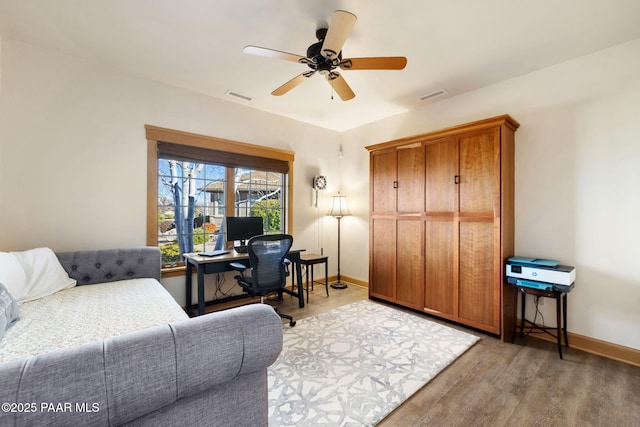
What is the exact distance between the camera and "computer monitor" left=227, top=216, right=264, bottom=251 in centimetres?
345

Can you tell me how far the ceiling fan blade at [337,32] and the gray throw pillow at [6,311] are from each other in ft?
7.98

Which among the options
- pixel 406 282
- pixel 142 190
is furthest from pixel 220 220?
pixel 406 282

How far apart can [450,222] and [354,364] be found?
182 cm

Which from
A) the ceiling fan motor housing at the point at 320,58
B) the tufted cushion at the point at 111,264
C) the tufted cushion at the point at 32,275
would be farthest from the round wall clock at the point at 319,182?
the tufted cushion at the point at 32,275

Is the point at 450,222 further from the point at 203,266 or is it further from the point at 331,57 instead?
the point at 203,266

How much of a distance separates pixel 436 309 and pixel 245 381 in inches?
101

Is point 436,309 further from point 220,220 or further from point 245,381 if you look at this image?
point 220,220

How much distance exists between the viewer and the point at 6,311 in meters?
1.41

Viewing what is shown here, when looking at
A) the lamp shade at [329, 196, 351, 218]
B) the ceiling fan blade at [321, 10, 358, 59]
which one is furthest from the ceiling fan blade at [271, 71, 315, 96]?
the lamp shade at [329, 196, 351, 218]

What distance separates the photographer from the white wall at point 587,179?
2301 millimetres

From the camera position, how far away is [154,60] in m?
2.63

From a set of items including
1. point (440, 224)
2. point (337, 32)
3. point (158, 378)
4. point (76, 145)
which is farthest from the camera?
point (440, 224)

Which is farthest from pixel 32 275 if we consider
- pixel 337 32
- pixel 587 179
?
pixel 587 179

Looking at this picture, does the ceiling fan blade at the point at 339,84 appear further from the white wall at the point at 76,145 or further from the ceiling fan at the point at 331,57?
the white wall at the point at 76,145
